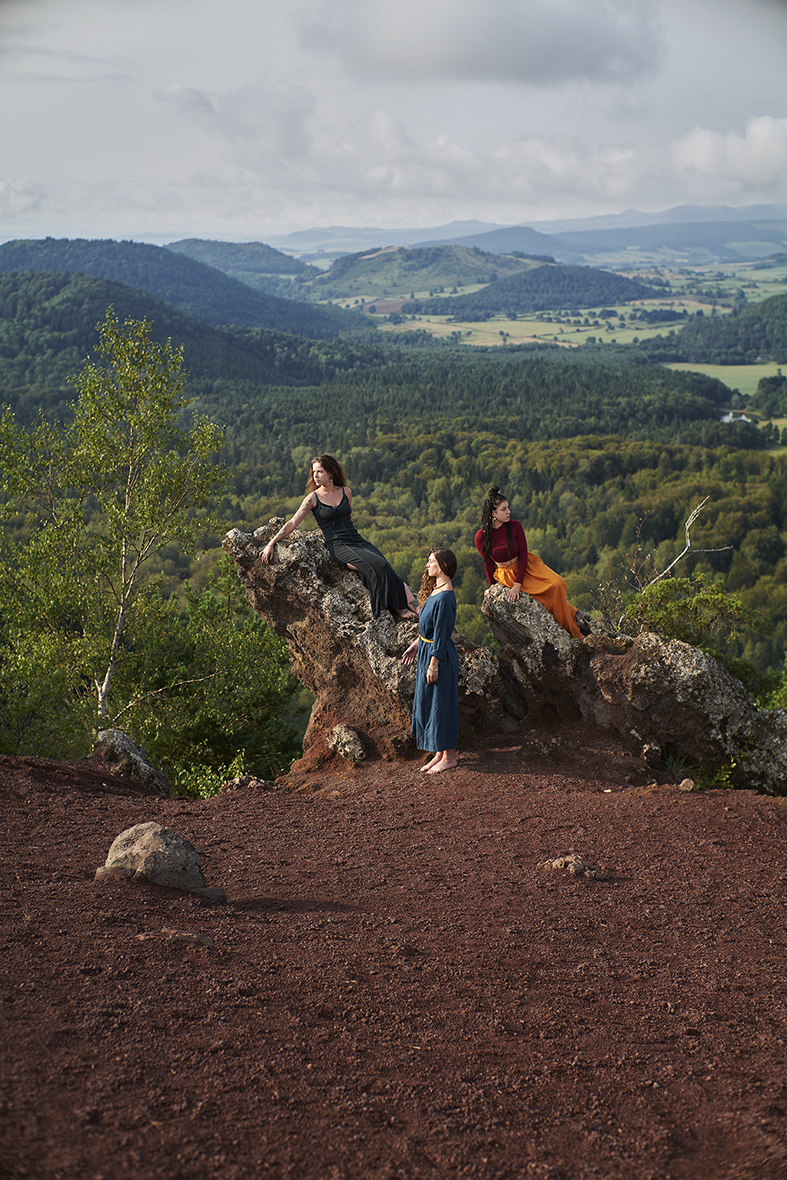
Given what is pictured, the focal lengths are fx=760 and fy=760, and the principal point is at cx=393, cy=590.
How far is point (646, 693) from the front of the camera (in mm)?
10977

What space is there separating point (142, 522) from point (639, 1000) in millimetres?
16361

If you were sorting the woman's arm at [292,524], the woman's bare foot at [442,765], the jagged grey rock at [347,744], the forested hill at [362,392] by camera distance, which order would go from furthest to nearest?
the forested hill at [362,392], the jagged grey rock at [347,744], the woman's arm at [292,524], the woman's bare foot at [442,765]

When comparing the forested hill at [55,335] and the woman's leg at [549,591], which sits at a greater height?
the forested hill at [55,335]

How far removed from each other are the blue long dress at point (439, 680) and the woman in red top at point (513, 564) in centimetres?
160

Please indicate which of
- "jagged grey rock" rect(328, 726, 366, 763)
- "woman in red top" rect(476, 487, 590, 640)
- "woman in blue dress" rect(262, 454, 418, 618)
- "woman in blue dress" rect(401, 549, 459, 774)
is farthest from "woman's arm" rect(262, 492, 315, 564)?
"jagged grey rock" rect(328, 726, 366, 763)

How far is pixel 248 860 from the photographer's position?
25.2 feet

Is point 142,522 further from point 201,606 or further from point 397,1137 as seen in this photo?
point 397,1137

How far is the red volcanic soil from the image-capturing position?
12.1 ft

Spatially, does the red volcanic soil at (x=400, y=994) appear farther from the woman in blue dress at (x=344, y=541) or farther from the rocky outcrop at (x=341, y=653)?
the woman in blue dress at (x=344, y=541)

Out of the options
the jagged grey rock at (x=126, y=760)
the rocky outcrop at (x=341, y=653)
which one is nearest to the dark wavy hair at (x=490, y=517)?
the rocky outcrop at (x=341, y=653)

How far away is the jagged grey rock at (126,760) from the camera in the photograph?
36.5 feet

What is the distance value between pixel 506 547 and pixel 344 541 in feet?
8.03

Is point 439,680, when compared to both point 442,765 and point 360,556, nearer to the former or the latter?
point 442,765

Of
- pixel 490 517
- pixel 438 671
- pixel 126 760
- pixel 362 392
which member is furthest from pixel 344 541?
pixel 362 392
